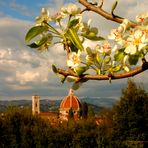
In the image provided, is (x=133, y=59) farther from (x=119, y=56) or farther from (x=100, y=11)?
(x=100, y=11)

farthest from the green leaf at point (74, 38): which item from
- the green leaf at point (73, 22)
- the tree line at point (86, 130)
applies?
the tree line at point (86, 130)

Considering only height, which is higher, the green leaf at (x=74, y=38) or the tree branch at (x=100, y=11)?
the tree branch at (x=100, y=11)

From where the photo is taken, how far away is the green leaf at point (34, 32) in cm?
145

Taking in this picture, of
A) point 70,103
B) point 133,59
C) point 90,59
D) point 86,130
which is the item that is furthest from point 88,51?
point 70,103

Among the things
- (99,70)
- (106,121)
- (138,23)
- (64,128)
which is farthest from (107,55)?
(106,121)

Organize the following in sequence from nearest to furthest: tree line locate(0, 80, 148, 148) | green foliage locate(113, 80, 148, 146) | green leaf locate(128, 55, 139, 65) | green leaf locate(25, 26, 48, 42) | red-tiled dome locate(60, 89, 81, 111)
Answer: green leaf locate(128, 55, 139, 65), green leaf locate(25, 26, 48, 42), tree line locate(0, 80, 148, 148), green foliage locate(113, 80, 148, 146), red-tiled dome locate(60, 89, 81, 111)

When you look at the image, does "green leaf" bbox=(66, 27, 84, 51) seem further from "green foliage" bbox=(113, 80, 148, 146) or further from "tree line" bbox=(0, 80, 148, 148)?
"green foliage" bbox=(113, 80, 148, 146)

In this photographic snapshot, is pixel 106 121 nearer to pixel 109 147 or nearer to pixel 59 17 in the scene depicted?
pixel 109 147

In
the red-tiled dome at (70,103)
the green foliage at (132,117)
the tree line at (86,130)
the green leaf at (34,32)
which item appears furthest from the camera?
the red-tiled dome at (70,103)

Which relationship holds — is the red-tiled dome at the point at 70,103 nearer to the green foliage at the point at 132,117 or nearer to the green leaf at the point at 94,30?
the green foliage at the point at 132,117

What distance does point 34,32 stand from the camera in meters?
1.46

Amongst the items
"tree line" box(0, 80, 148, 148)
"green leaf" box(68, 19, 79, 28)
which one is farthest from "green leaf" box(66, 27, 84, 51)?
"tree line" box(0, 80, 148, 148)

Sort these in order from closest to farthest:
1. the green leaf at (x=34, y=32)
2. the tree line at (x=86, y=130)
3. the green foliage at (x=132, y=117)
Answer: the green leaf at (x=34, y=32), the tree line at (x=86, y=130), the green foliage at (x=132, y=117)

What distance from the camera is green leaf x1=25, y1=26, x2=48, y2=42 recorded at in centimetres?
145
